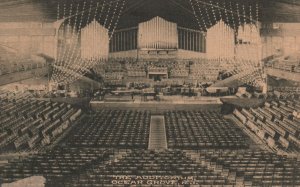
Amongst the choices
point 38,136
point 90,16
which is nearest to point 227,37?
point 90,16

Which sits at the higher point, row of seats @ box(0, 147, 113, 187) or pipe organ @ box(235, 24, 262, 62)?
pipe organ @ box(235, 24, 262, 62)

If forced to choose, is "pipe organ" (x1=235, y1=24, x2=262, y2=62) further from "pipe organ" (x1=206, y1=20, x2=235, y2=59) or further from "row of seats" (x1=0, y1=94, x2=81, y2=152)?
"row of seats" (x1=0, y1=94, x2=81, y2=152)

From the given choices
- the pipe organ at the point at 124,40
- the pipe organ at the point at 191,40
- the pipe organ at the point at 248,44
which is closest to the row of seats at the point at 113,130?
the pipe organ at the point at 248,44

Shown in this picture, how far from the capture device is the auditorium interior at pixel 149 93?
8.95 metres

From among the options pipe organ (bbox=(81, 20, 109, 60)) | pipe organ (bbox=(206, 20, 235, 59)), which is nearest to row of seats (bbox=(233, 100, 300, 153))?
pipe organ (bbox=(206, 20, 235, 59))

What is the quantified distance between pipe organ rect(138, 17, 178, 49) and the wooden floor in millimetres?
7381

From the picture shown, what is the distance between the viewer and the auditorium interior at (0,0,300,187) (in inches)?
352

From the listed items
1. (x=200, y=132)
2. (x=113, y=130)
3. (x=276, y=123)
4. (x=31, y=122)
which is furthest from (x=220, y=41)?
(x=31, y=122)

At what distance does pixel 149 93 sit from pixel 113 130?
19.0 ft

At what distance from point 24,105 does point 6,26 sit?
411 centimetres

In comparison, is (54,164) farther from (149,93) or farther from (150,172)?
(149,93)

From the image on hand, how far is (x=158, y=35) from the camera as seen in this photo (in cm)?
2280

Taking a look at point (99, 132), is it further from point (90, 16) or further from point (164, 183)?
point (90, 16)

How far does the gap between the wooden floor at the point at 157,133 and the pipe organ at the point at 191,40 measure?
7.40m
